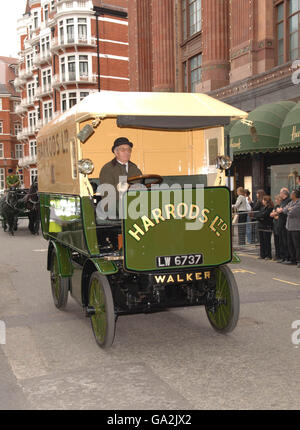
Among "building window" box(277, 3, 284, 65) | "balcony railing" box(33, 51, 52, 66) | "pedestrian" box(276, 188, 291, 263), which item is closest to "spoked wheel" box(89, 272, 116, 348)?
"pedestrian" box(276, 188, 291, 263)

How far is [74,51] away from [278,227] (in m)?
43.3

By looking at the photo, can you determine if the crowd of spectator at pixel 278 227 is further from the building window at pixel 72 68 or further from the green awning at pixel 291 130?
the building window at pixel 72 68

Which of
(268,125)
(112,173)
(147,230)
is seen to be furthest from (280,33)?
(147,230)

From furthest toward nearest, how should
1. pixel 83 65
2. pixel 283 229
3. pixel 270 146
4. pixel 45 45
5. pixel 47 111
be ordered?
1. pixel 47 111
2. pixel 45 45
3. pixel 83 65
4. pixel 270 146
5. pixel 283 229

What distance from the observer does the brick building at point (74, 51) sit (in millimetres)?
50031

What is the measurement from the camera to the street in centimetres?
418

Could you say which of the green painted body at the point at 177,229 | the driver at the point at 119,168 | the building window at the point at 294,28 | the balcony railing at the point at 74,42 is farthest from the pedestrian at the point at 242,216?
the balcony railing at the point at 74,42

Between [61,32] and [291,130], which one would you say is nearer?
[291,130]

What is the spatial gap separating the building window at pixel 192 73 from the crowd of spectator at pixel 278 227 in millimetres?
14808

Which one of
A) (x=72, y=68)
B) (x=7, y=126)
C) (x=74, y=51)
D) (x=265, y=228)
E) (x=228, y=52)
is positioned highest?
(x=74, y=51)

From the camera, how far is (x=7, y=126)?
73062mm

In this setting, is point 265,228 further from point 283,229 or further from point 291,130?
point 291,130

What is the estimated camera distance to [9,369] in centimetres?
503

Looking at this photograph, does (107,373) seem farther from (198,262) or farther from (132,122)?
(132,122)
